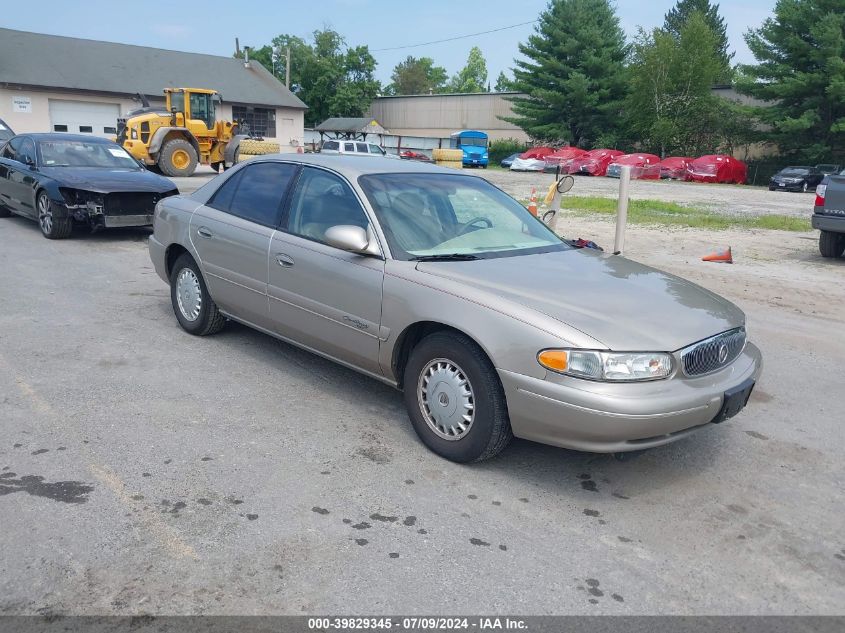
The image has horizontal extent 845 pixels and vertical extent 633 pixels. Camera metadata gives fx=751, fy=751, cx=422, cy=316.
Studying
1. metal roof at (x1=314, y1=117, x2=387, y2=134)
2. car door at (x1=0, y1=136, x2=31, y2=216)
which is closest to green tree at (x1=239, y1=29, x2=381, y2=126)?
metal roof at (x1=314, y1=117, x2=387, y2=134)

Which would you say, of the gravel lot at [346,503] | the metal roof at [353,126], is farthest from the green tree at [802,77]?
the gravel lot at [346,503]

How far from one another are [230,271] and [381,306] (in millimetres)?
1688

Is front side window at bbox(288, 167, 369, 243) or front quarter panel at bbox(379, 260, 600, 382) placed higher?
front side window at bbox(288, 167, 369, 243)

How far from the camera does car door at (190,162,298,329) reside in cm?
527

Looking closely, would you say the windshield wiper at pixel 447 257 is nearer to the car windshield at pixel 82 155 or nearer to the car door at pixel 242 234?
the car door at pixel 242 234

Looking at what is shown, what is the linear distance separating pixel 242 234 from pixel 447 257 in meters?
1.75

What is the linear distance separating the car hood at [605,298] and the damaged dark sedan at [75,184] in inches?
309

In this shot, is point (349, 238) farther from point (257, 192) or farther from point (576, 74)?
point (576, 74)

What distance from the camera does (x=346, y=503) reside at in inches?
142

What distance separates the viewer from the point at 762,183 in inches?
1756

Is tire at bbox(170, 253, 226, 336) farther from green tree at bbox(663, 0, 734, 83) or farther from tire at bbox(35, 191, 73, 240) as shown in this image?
green tree at bbox(663, 0, 734, 83)

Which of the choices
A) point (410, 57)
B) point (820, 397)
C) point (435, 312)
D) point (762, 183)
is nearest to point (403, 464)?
point (435, 312)

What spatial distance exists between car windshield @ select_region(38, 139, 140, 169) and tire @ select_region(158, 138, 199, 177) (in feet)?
36.6

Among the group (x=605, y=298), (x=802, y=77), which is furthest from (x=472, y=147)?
(x=605, y=298)
